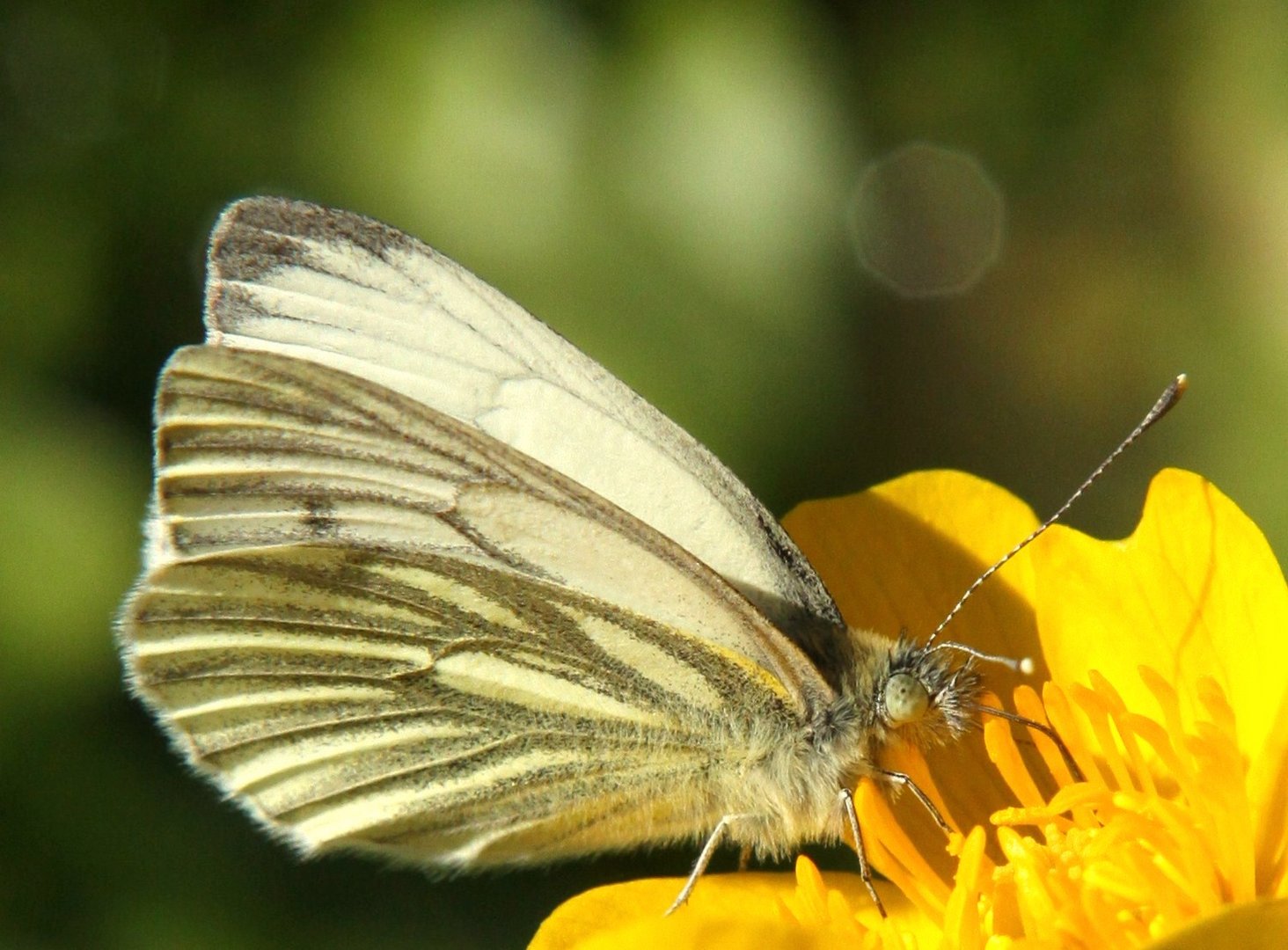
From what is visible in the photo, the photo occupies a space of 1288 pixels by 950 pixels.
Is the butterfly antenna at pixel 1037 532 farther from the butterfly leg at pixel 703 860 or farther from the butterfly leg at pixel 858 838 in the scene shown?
the butterfly leg at pixel 703 860

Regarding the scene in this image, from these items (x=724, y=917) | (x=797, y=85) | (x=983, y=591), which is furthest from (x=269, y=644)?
(x=797, y=85)

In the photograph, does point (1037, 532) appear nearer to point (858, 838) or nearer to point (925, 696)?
point (925, 696)

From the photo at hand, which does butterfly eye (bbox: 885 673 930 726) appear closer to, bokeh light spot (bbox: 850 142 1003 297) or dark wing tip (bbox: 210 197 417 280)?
dark wing tip (bbox: 210 197 417 280)

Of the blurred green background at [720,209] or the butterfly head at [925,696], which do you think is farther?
the blurred green background at [720,209]

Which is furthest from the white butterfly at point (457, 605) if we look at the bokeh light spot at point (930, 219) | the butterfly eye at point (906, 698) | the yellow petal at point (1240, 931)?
the bokeh light spot at point (930, 219)

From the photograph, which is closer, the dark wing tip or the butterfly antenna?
the butterfly antenna

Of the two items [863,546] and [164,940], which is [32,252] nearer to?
[164,940]

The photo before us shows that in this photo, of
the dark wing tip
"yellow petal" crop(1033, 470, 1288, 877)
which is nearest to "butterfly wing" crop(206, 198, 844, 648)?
the dark wing tip

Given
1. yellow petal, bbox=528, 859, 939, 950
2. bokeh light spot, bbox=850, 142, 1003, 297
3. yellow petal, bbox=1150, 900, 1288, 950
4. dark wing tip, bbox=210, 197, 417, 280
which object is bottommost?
yellow petal, bbox=528, 859, 939, 950

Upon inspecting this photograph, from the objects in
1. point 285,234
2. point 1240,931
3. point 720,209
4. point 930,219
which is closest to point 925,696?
point 1240,931
